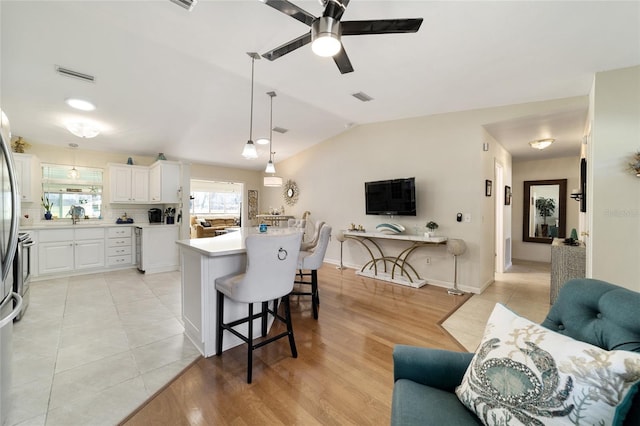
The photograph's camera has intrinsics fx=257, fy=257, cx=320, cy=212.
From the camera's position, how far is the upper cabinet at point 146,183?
5285 millimetres

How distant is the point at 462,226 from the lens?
4.03 meters

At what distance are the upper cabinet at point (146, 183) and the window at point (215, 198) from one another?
4500mm

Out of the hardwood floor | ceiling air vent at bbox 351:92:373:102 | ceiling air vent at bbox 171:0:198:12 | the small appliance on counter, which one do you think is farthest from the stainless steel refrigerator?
the small appliance on counter

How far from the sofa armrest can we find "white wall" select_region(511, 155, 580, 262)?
674 cm

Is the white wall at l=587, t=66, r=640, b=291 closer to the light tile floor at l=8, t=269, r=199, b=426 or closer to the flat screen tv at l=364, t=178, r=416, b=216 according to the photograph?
the flat screen tv at l=364, t=178, r=416, b=216

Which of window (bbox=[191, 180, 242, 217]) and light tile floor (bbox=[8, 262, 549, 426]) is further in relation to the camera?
window (bbox=[191, 180, 242, 217])

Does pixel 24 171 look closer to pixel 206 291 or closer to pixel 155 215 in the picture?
pixel 155 215

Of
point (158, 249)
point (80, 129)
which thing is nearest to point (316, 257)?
point (80, 129)

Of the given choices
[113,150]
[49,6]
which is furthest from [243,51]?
[113,150]

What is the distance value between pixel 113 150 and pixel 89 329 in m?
4.12

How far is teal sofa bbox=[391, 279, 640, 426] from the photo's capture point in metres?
0.90

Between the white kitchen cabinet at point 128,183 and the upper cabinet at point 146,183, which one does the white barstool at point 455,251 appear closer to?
the upper cabinet at point 146,183

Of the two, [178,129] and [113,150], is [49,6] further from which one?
[113,150]

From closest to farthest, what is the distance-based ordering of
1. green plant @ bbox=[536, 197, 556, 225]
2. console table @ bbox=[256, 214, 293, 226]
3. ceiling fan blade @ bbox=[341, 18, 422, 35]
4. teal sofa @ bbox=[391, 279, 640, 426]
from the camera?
teal sofa @ bbox=[391, 279, 640, 426] < ceiling fan blade @ bbox=[341, 18, 422, 35] < green plant @ bbox=[536, 197, 556, 225] < console table @ bbox=[256, 214, 293, 226]
